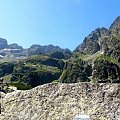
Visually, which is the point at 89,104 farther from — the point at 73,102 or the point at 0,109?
the point at 0,109

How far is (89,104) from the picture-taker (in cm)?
1866

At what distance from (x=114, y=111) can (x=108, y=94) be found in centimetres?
105

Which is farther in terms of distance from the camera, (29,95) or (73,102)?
(29,95)

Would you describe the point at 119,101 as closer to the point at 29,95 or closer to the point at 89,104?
the point at 89,104

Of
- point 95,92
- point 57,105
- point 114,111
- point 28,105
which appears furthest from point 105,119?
point 28,105

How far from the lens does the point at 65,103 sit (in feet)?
63.7

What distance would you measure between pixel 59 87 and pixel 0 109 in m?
4.24

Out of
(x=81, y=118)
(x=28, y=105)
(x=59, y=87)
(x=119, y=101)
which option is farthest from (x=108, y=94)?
(x=28, y=105)

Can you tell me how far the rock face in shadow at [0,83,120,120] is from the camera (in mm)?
18156

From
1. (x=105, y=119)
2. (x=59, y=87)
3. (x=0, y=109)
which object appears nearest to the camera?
(x=105, y=119)

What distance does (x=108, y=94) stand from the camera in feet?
60.3

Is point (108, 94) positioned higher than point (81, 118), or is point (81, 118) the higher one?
point (108, 94)

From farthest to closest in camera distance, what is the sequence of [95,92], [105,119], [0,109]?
[0,109] → [95,92] → [105,119]

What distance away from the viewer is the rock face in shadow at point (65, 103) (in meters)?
18.2
